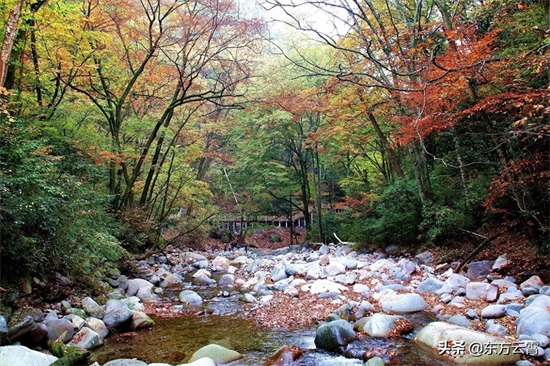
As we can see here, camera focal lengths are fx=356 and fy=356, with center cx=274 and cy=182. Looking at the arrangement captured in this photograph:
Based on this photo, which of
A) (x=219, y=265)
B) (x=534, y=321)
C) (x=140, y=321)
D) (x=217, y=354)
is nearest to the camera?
(x=534, y=321)

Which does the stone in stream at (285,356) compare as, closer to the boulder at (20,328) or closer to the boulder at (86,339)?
the boulder at (86,339)

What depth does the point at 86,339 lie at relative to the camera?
14.2 ft

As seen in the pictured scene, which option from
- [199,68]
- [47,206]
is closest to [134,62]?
[199,68]

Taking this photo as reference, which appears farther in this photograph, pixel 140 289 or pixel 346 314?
pixel 140 289

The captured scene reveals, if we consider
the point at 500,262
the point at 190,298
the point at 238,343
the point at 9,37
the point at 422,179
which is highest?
the point at 9,37

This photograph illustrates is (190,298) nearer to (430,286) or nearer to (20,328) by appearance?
(20,328)

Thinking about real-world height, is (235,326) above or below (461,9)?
below

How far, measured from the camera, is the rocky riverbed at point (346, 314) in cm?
364

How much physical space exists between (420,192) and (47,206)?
821 centimetres

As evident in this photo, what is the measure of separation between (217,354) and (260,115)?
44.9 feet

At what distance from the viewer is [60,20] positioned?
22.7ft

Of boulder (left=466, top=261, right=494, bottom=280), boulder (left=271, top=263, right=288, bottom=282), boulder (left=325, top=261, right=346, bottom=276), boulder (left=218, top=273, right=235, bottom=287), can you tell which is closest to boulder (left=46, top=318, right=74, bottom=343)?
boulder (left=218, top=273, right=235, bottom=287)

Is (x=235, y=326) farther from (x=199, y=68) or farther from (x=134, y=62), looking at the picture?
(x=134, y=62)

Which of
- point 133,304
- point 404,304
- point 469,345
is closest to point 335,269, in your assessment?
point 404,304
